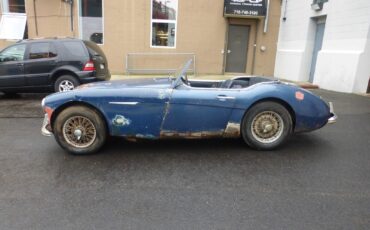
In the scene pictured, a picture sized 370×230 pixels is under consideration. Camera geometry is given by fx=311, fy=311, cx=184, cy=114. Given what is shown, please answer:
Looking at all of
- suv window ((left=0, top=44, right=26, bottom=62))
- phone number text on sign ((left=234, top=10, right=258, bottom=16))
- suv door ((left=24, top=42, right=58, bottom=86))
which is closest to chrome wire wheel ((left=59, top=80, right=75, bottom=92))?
suv door ((left=24, top=42, right=58, bottom=86))

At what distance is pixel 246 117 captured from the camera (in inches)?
173

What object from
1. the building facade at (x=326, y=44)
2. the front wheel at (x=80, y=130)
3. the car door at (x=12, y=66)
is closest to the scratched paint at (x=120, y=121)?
the front wheel at (x=80, y=130)

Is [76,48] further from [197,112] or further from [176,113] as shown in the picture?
[197,112]

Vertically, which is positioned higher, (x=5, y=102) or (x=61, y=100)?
(x=61, y=100)

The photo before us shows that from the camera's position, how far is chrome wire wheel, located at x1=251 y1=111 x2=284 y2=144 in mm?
Result: 4461

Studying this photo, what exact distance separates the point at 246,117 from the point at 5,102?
7030 mm

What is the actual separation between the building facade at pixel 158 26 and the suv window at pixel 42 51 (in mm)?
5648

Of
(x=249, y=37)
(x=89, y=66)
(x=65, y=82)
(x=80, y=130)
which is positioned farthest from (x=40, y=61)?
(x=249, y=37)

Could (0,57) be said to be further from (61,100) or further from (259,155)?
(259,155)

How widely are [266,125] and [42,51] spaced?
22.0 ft

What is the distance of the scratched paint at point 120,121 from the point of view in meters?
4.21

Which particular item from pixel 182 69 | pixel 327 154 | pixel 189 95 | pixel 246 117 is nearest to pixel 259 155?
pixel 246 117

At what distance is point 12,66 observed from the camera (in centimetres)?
851

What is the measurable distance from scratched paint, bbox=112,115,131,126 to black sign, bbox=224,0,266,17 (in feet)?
34.8
